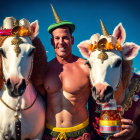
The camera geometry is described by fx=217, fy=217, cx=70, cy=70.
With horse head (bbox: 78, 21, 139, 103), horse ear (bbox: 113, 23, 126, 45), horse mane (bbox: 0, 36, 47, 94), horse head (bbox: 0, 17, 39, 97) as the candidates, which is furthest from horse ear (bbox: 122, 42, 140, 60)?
horse head (bbox: 0, 17, 39, 97)

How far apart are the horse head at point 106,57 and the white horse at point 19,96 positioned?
2.84 feet

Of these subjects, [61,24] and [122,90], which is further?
[61,24]

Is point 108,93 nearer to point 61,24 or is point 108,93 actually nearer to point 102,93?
point 102,93

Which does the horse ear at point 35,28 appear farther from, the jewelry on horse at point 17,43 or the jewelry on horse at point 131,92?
the jewelry on horse at point 131,92

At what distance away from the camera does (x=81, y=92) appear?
3.56 meters

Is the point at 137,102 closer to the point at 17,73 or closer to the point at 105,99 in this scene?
the point at 105,99

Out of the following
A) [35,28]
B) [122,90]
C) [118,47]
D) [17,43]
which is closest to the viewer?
[17,43]

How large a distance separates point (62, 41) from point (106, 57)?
1029 mm

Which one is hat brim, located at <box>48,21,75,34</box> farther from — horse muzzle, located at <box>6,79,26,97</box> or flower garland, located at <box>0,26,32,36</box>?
horse muzzle, located at <box>6,79,26,97</box>

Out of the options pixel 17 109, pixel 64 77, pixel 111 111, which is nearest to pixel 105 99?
pixel 111 111

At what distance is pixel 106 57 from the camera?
3.02m

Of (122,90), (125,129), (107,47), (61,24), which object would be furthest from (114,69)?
(61,24)

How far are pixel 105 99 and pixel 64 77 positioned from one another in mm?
1020

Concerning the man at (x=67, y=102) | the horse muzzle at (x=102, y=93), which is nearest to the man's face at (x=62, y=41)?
the man at (x=67, y=102)
